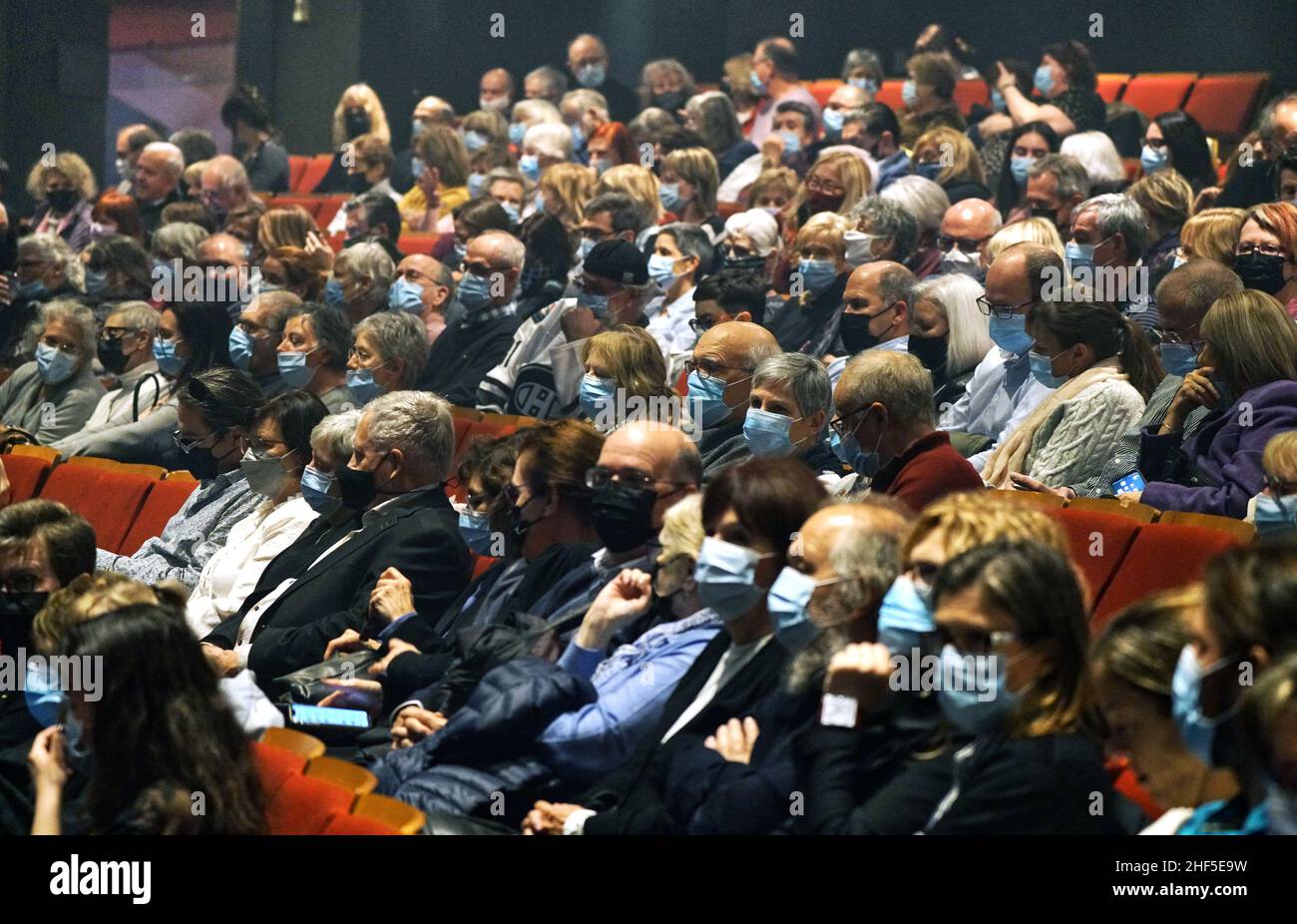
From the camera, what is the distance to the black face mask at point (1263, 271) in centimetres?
512

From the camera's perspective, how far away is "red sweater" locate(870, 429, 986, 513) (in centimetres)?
402

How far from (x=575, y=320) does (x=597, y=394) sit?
127 cm

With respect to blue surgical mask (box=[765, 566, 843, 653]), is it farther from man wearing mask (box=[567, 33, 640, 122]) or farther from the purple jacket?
man wearing mask (box=[567, 33, 640, 122])

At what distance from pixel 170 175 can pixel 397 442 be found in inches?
230

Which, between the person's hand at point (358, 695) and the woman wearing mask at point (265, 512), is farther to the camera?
the woman wearing mask at point (265, 512)

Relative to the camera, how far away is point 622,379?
5234mm

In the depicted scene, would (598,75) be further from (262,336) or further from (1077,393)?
(1077,393)

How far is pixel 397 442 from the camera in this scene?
4.71 m

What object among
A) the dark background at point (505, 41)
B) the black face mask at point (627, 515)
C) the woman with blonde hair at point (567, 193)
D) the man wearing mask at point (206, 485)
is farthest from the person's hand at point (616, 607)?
the dark background at point (505, 41)

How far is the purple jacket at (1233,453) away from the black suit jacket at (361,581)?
161 centimetres

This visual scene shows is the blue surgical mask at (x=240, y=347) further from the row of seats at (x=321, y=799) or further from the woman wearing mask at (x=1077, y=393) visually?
the row of seats at (x=321, y=799)

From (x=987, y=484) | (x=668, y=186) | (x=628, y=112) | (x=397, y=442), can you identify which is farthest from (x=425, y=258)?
(x=628, y=112)

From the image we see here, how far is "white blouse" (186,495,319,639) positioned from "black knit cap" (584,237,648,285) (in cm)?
169
